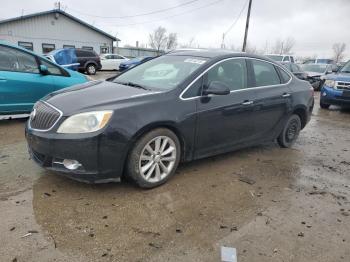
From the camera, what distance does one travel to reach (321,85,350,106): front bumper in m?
10.5

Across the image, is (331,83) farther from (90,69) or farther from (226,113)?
(90,69)

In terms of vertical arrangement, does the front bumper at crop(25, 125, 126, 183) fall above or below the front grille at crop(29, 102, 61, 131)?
below

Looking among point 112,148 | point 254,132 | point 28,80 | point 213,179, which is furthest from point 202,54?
point 28,80

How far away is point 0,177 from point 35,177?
41 centimetres

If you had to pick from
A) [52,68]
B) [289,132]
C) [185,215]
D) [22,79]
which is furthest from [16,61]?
[289,132]

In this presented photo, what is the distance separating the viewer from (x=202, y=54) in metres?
4.77

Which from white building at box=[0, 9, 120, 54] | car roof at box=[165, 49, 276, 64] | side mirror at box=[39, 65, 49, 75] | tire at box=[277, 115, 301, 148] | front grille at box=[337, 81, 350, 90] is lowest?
tire at box=[277, 115, 301, 148]

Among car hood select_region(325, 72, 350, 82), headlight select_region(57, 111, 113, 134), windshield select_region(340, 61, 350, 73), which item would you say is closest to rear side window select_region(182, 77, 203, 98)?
headlight select_region(57, 111, 113, 134)

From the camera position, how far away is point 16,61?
21.0ft

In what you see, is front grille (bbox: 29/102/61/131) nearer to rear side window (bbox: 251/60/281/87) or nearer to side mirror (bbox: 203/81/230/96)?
side mirror (bbox: 203/81/230/96)

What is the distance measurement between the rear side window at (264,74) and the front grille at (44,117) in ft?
9.44

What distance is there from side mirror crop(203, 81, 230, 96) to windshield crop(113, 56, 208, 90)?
0.32 metres

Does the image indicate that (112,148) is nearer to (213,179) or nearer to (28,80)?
(213,179)

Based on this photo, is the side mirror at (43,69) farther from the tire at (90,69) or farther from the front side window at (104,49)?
the front side window at (104,49)
